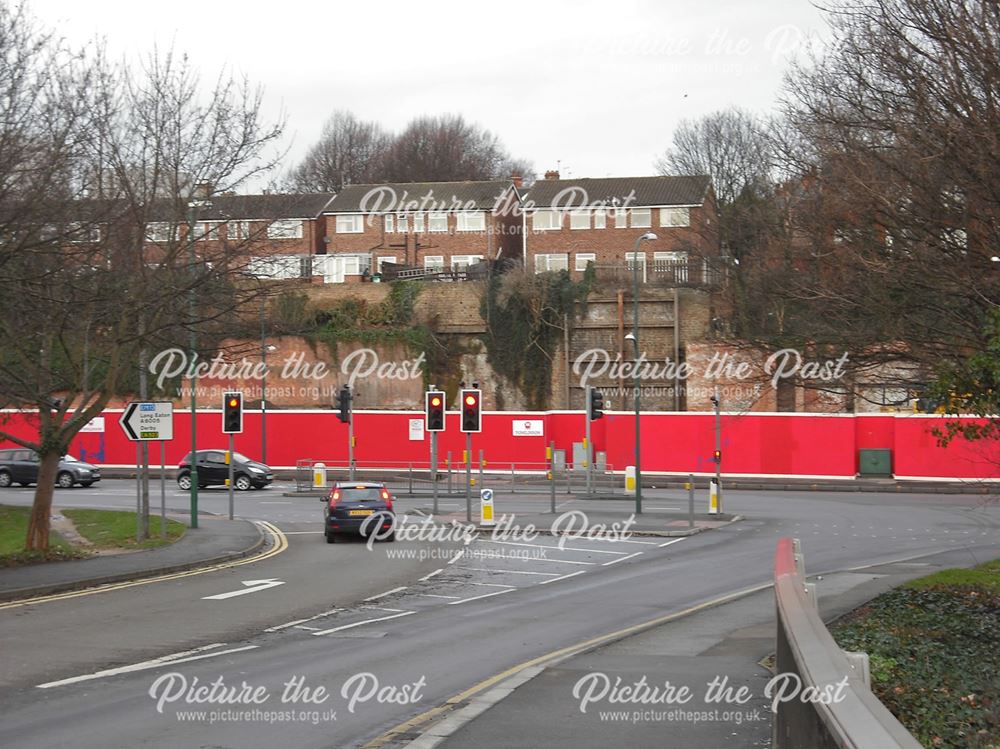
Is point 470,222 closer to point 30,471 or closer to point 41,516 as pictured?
point 30,471

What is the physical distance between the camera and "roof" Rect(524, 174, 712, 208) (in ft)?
220

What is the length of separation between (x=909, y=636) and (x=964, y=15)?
26.2 ft

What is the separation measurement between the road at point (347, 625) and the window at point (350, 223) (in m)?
44.0

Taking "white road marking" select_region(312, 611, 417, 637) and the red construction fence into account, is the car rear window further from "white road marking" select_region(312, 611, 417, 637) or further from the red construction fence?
the red construction fence

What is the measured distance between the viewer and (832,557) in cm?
2512

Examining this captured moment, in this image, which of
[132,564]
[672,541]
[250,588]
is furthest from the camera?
[672,541]

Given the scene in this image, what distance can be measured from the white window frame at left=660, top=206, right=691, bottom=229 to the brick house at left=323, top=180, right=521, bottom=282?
11.7 m

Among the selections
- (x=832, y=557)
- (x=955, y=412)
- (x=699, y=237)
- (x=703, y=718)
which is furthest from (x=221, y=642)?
(x=699, y=237)

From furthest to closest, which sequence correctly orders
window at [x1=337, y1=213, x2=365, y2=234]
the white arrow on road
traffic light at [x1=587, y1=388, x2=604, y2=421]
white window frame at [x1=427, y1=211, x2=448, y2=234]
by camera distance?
window at [x1=337, y1=213, x2=365, y2=234], white window frame at [x1=427, y1=211, x2=448, y2=234], traffic light at [x1=587, y1=388, x2=604, y2=421], the white arrow on road

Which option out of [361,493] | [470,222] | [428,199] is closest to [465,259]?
[470,222]

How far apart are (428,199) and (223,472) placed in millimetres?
31029

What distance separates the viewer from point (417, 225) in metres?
74.2

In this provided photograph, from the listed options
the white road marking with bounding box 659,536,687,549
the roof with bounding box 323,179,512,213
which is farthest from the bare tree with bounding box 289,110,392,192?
the white road marking with bounding box 659,536,687,549

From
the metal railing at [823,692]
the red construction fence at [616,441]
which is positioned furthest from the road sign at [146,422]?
the red construction fence at [616,441]
